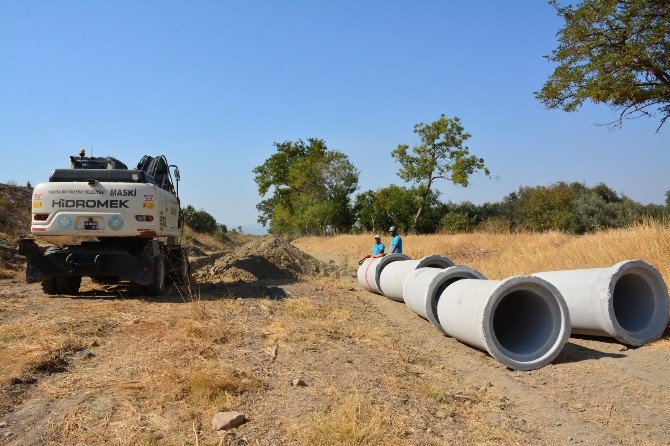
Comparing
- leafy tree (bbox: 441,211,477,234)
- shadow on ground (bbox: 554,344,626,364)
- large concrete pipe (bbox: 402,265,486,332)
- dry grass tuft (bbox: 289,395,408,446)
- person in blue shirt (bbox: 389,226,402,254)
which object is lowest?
shadow on ground (bbox: 554,344,626,364)

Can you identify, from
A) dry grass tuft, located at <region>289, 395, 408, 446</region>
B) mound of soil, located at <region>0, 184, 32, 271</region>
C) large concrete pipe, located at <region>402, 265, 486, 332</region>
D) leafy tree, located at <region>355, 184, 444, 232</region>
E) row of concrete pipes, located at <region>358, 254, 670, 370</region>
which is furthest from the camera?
leafy tree, located at <region>355, 184, 444, 232</region>

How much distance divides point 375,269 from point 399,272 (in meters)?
1.90

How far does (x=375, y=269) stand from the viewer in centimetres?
1409

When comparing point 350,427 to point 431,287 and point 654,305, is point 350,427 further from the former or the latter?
point 654,305

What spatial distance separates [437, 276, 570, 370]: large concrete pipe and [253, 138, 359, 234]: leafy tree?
1744 inches

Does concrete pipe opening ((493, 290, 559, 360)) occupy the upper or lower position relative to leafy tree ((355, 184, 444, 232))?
lower

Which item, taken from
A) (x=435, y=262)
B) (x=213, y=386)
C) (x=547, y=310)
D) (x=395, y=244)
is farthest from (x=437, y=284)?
(x=395, y=244)

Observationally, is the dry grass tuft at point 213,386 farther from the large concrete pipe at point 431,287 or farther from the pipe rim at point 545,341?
the large concrete pipe at point 431,287

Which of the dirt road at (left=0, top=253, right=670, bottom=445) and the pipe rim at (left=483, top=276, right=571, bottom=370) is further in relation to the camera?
A: the pipe rim at (left=483, top=276, right=571, bottom=370)

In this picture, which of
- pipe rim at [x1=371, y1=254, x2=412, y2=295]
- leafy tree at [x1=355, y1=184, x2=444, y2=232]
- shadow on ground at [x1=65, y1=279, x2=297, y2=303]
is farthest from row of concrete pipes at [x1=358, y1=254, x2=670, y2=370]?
leafy tree at [x1=355, y1=184, x2=444, y2=232]

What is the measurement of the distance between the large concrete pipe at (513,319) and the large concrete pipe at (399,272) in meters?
3.70

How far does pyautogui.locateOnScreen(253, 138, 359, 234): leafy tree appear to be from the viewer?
53.2 m

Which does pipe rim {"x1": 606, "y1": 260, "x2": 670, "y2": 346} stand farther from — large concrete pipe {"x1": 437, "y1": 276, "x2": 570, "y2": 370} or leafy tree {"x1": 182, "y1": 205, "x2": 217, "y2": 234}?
leafy tree {"x1": 182, "y1": 205, "x2": 217, "y2": 234}

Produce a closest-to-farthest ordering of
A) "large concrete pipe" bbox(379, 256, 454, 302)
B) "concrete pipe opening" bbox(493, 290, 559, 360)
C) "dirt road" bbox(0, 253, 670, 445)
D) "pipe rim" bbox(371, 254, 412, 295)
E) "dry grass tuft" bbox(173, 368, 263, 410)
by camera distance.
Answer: "dirt road" bbox(0, 253, 670, 445)
"dry grass tuft" bbox(173, 368, 263, 410)
"concrete pipe opening" bbox(493, 290, 559, 360)
"large concrete pipe" bbox(379, 256, 454, 302)
"pipe rim" bbox(371, 254, 412, 295)
